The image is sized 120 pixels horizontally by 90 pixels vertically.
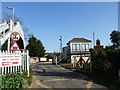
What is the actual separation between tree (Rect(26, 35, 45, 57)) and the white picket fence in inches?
3063

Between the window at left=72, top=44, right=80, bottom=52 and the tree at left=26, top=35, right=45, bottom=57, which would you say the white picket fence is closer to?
the window at left=72, top=44, right=80, bottom=52

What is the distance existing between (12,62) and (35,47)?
8209 centimetres

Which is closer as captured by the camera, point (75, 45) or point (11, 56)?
point (11, 56)

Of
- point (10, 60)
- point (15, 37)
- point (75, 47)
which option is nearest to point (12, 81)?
point (10, 60)

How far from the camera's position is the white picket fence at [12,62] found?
1529 cm

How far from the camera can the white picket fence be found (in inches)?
602

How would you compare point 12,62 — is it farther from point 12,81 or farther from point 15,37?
point 12,81

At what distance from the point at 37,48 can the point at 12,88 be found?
8572 cm

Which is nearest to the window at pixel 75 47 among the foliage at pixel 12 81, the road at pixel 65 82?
the road at pixel 65 82

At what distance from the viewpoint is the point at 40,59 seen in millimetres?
104125

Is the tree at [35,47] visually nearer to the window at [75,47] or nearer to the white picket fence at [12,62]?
the window at [75,47]

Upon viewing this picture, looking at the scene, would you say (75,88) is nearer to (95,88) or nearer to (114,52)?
(95,88)

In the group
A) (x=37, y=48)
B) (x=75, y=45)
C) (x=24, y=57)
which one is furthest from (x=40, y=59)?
(x=24, y=57)

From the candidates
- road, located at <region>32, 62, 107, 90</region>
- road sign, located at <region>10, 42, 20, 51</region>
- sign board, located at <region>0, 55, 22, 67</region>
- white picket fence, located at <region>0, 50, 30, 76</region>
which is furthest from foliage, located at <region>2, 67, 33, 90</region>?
road, located at <region>32, 62, 107, 90</region>
